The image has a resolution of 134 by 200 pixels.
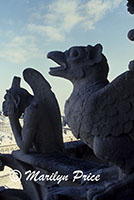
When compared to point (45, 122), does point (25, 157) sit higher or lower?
lower

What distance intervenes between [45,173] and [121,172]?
2.79ft

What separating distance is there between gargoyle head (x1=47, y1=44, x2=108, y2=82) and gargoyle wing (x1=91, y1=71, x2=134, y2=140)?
0.22 meters

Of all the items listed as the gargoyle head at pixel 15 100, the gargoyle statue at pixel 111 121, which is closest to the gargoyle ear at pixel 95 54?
the gargoyle statue at pixel 111 121

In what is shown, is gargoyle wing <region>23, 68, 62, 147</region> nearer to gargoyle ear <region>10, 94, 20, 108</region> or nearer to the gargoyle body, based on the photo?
gargoyle ear <region>10, 94, 20, 108</region>

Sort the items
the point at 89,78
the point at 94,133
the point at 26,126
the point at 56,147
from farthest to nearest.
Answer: the point at 56,147
the point at 26,126
the point at 89,78
the point at 94,133

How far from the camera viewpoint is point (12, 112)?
2.38 meters

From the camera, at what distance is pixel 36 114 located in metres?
2.23

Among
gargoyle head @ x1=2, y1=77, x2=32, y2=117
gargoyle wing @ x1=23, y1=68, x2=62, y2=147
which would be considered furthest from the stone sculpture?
gargoyle head @ x1=2, y1=77, x2=32, y2=117

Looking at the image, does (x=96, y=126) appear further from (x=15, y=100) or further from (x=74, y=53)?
(x=15, y=100)

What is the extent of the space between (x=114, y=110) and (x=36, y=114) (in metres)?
1.01

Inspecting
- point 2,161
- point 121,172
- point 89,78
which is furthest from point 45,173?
point 89,78

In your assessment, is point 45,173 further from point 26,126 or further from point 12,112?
point 12,112

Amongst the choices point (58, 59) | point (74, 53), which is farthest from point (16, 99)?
point (74, 53)

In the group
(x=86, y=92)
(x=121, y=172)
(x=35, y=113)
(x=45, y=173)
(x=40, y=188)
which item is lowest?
(x=40, y=188)
